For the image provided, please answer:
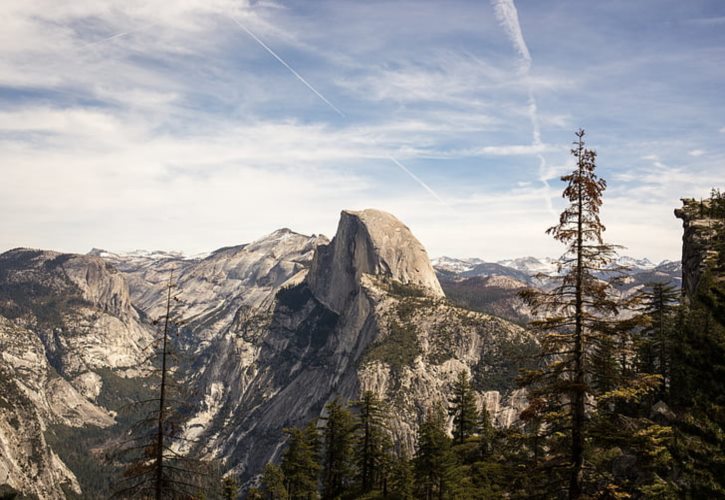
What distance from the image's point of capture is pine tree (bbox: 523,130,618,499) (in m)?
18.7

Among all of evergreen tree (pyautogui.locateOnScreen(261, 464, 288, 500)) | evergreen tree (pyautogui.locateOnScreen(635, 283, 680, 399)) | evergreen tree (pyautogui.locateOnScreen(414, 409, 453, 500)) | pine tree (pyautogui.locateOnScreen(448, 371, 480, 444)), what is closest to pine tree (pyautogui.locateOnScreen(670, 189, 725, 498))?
evergreen tree (pyautogui.locateOnScreen(635, 283, 680, 399))

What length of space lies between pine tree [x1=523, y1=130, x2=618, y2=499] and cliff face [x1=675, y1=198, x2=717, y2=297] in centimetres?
5053

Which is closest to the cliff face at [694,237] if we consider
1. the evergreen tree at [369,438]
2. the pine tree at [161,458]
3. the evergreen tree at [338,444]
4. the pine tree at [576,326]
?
the evergreen tree at [369,438]

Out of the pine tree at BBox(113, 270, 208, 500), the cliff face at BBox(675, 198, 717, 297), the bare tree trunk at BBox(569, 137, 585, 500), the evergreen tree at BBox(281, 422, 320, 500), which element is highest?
the cliff face at BBox(675, 198, 717, 297)

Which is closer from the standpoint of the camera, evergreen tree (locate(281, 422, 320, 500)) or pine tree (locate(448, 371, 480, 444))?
evergreen tree (locate(281, 422, 320, 500))

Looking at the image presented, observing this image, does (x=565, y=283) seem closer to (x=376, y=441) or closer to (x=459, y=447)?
(x=376, y=441)

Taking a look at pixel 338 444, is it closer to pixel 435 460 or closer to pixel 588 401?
pixel 435 460

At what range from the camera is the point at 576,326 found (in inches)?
763

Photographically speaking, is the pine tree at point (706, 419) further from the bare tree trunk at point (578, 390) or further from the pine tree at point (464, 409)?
the pine tree at point (464, 409)

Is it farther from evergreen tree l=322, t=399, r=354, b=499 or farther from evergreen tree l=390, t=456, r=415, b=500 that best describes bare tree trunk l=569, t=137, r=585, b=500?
evergreen tree l=322, t=399, r=354, b=499

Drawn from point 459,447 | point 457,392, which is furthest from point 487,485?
point 457,392

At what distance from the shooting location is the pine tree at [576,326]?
18.7 m

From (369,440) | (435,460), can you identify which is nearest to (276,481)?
(369,440)

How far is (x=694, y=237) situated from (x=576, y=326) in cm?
6336
